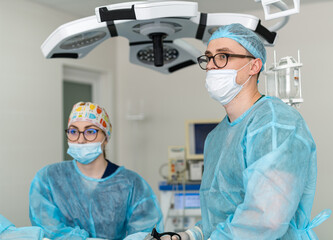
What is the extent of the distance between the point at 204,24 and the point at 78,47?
60 cm

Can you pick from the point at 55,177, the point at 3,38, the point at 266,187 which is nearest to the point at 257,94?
the point at 266,187

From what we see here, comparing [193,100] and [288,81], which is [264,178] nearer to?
[288,81]

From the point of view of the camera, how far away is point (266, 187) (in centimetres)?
102

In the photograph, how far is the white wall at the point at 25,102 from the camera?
2811 mm

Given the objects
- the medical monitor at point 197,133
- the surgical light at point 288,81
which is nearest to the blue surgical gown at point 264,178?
the surgical light at point 288,81

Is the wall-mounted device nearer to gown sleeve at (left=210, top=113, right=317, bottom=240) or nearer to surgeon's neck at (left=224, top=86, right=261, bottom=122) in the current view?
surgeon's neck at (left=224, top=86, right=261, bottom=122)

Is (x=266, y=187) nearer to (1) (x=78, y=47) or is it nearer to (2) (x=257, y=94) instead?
(2) (x=257, y=94)

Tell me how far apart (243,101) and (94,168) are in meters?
0.91

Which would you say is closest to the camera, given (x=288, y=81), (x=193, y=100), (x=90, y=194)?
(x=288, y=81)

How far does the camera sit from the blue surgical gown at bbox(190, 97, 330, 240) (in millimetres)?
1021

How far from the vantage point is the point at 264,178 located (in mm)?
1025

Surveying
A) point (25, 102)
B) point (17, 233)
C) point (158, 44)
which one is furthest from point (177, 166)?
point (17, 233)

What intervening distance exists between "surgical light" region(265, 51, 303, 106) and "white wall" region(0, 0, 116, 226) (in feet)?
6.43

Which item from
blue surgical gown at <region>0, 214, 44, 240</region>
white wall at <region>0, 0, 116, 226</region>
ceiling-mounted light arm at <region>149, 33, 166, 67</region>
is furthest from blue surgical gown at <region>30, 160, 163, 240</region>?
white wall at <region>0, 0, 116, 226</region>
